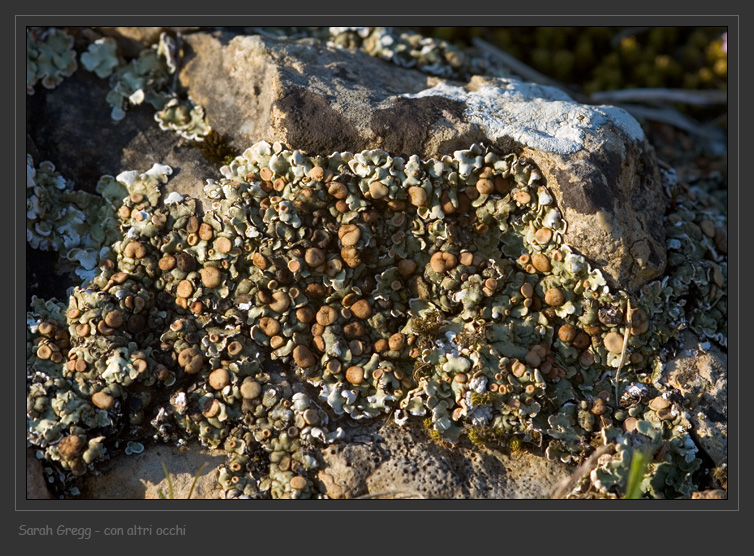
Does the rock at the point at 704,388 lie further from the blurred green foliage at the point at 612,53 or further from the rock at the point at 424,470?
the blurred green foliage at the point at 612,53

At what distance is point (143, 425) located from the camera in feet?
12.4

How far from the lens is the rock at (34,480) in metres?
3.51

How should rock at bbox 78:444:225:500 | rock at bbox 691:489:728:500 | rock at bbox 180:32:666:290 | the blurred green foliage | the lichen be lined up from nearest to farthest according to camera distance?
rock at bbox 691:489:728:500 < rock at bbox 78:444:225:500 < rock at bbox 180:32:666:290 < the lichen < the blurred green foliage

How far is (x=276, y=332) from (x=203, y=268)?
0.56 m

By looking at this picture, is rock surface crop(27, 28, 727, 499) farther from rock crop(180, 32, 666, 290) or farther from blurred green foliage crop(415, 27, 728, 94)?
blurred green foliage crop(415, 27, 728, 94)

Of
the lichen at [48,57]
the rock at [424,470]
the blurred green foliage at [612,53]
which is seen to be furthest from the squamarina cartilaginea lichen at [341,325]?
the blurred green foliage at [612,53]

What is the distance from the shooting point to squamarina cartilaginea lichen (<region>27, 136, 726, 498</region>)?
3.68m

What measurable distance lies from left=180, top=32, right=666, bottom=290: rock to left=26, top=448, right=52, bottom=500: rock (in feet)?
7.10

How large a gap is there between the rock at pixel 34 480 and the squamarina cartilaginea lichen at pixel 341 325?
4.4 inches

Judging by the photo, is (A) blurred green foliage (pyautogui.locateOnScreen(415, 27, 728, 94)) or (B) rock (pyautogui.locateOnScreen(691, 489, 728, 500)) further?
(A) blurred green foliage (pyautogui.locateOnScreen(415, 27, 728, 94))

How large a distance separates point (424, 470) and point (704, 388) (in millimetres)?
1718

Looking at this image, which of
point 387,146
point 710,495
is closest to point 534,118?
point 387,146

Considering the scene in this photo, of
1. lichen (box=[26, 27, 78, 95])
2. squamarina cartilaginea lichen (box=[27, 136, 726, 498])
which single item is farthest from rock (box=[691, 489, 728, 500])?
lichen (box=[26, 27, 78, 95])

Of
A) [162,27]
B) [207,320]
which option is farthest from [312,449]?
[162,27]
